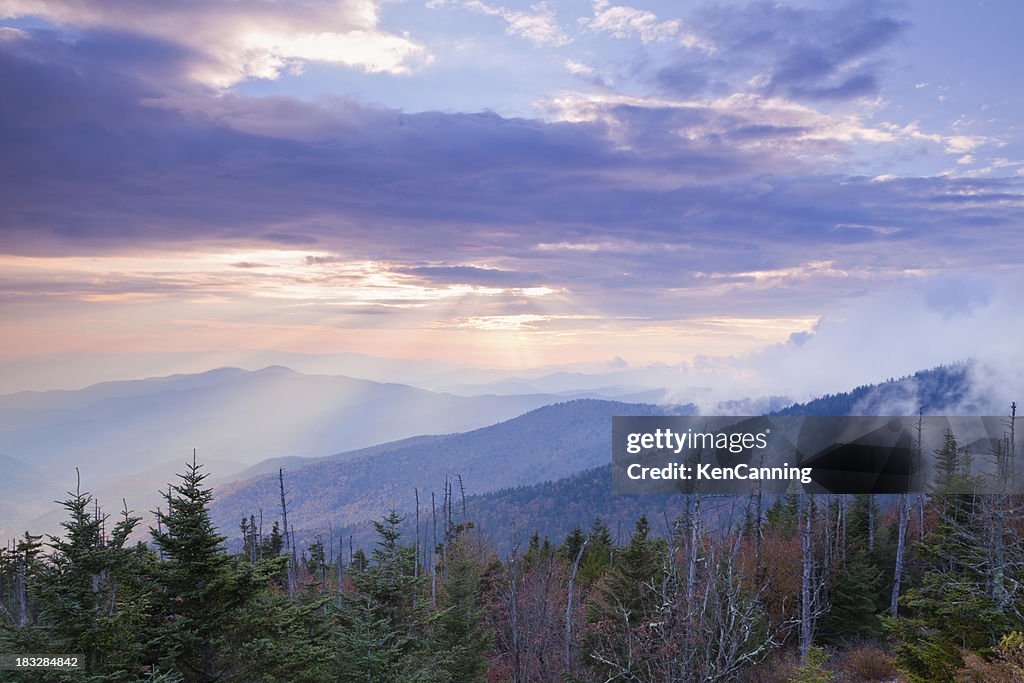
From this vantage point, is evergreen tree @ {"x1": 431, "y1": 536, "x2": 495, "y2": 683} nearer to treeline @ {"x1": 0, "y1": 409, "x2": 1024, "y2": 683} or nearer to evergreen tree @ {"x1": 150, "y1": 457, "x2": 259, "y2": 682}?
treeline @ {"x1": 0, "y1": 409, "x2": 1024, "y2": 683}

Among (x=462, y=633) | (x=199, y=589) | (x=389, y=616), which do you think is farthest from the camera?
(x=462, y=633)

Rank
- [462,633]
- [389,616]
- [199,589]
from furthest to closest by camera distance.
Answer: [462,633] < [389,616] < [199,589]

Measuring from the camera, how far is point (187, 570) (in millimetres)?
13352

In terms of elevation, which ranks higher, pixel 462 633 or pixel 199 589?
pixel 199 589

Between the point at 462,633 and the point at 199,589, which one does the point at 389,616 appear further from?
the point at 462,633

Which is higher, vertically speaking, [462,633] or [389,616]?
[389,616]

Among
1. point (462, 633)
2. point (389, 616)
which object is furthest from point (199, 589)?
point (462, 633)

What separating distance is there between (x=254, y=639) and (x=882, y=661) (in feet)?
79.2

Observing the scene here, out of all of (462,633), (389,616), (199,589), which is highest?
(199,589)

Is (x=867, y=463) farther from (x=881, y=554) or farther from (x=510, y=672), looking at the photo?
(x=510, y=672)

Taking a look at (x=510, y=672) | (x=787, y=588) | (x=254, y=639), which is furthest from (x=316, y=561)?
(x=254, y=639)

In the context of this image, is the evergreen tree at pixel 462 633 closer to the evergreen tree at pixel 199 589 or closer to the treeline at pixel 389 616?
the treeline at pixel 389 616

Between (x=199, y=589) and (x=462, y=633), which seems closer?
(x=199, y=589)

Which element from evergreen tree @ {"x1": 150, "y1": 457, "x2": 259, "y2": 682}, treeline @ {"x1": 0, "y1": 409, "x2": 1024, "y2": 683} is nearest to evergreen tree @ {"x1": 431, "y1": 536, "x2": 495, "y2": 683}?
treeline @ {"x1": 0, "y1": 409, "x2": 1024, "y2": 683}
